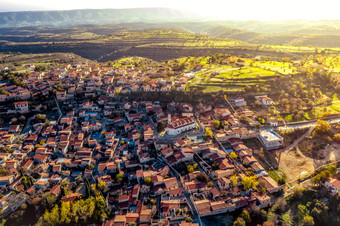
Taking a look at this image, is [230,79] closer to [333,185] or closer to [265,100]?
[265,100]

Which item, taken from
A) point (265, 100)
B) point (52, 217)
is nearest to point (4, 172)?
point (52, 217)

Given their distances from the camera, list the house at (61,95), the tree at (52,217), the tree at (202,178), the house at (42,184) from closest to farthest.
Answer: the tree at (52,217) → the tree at (202,178) → the house at (42,184) → the house at (61,95)

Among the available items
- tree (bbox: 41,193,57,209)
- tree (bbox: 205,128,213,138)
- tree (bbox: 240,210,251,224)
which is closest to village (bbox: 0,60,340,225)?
tree (bbox: 205,128,213,138)

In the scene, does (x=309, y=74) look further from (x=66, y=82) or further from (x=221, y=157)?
(x=66, y=82)

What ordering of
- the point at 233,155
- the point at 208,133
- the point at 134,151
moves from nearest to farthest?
the point at 233,155
the point at 134,151
the point at 208,133

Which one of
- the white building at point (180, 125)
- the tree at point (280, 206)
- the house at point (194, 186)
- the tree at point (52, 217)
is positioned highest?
the white building at point (180, 125)

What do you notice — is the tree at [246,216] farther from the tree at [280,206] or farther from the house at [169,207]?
the house at [169,207]

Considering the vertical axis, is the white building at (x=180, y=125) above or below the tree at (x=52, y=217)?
above

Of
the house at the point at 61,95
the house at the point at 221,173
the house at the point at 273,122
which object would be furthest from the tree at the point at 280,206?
the house at the point at 61,95
